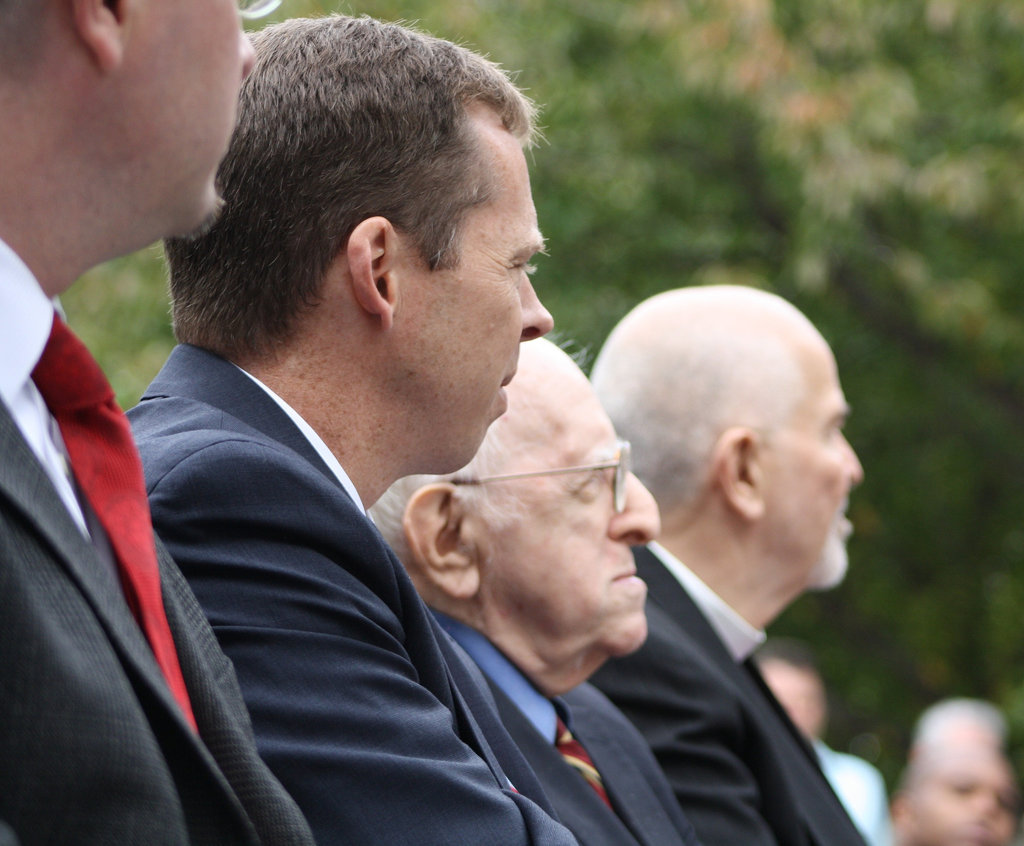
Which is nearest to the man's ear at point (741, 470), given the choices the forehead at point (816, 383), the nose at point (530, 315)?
the forehead at point (816, 383)

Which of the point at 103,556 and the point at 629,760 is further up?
the point at 103,556

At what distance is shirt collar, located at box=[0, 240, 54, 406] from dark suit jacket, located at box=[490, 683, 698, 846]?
1.60 metres

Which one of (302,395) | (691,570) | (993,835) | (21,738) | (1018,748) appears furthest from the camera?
(1018,748)

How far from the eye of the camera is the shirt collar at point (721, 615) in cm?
389

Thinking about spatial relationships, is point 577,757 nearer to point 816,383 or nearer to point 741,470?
point 741,470

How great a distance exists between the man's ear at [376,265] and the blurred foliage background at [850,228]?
12.8 ft

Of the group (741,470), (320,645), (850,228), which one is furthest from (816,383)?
(850,228)

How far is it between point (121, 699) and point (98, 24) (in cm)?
60

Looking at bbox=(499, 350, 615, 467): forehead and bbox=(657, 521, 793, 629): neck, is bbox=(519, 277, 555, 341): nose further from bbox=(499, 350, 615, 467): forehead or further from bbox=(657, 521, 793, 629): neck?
bbox=(657, 521, 793, 629): neck

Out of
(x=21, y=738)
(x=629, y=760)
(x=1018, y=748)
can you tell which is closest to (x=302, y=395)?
(x=21, y=738)

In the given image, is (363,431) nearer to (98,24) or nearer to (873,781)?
(98,24)

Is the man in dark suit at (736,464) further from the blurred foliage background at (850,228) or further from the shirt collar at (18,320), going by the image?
the blurred foliage background at (850,228)

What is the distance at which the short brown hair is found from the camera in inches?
82.6

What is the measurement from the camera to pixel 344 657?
1.75 meters
